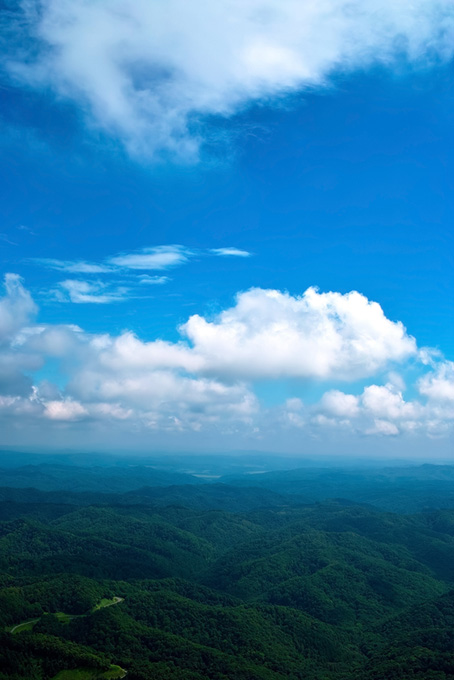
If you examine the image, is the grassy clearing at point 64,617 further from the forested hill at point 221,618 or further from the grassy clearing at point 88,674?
the grassy clearing at point 88,674

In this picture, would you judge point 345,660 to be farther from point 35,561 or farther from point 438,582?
point 35,561

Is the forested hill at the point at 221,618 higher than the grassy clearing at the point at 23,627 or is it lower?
lower

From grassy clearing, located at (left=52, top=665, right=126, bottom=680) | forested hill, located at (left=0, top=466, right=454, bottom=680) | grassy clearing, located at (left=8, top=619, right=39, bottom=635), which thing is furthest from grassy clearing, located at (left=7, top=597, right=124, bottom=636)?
grassy clearing, located at (left=52, top=665, right=126, bottom=680)

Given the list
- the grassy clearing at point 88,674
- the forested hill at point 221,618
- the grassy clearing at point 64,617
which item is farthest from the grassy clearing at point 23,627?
the grassy clearing at point 88,674

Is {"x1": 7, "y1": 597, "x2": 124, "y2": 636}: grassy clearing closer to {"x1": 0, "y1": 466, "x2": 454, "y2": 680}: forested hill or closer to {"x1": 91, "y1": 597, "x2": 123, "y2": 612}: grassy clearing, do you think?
{"x1": 91, "y1": 597, "x2": 123, "y2": 612}: grassy clearing

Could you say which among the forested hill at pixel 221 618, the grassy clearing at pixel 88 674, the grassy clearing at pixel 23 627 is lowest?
the forested hill at pixel 221 618

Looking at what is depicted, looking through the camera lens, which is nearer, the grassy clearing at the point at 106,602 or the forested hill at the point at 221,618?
the forested hill at the point at 221,618

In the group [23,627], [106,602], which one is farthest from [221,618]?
[23,627]

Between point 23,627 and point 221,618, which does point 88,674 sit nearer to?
point 23,627

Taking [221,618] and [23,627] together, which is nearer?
[23,627]
